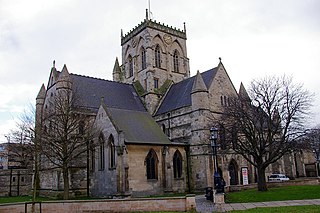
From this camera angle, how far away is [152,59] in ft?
160

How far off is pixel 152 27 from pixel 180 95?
13734 mm

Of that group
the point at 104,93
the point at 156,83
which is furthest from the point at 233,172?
the point at 104,93

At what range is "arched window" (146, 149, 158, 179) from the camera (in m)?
33.1

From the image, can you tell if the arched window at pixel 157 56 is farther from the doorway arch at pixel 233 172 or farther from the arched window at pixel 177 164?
the doorway arch at pixel 233 172

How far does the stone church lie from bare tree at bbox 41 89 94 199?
2.21 m

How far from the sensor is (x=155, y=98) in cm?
4578

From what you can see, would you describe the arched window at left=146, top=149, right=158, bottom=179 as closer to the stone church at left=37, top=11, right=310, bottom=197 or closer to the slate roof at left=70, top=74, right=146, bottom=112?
the stone church at left=37, top=11, right=310, bottom=197

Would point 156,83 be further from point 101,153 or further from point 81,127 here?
point 81,127

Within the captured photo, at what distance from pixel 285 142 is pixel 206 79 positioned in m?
14.4

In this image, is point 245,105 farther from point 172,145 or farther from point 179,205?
point 179,205

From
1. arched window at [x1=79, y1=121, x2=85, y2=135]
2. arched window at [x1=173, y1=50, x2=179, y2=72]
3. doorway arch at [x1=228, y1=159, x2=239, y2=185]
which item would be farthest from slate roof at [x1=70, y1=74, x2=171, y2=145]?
doorway arch at [x1=228, y1=159, x2=239, y2=185]

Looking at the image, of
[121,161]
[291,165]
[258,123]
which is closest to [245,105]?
[258,123]

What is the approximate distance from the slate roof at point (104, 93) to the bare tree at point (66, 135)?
476cm

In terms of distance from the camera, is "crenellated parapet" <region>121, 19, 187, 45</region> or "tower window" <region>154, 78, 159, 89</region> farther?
"crenellated parapet" <region>121, 19, 187, 45</region>
